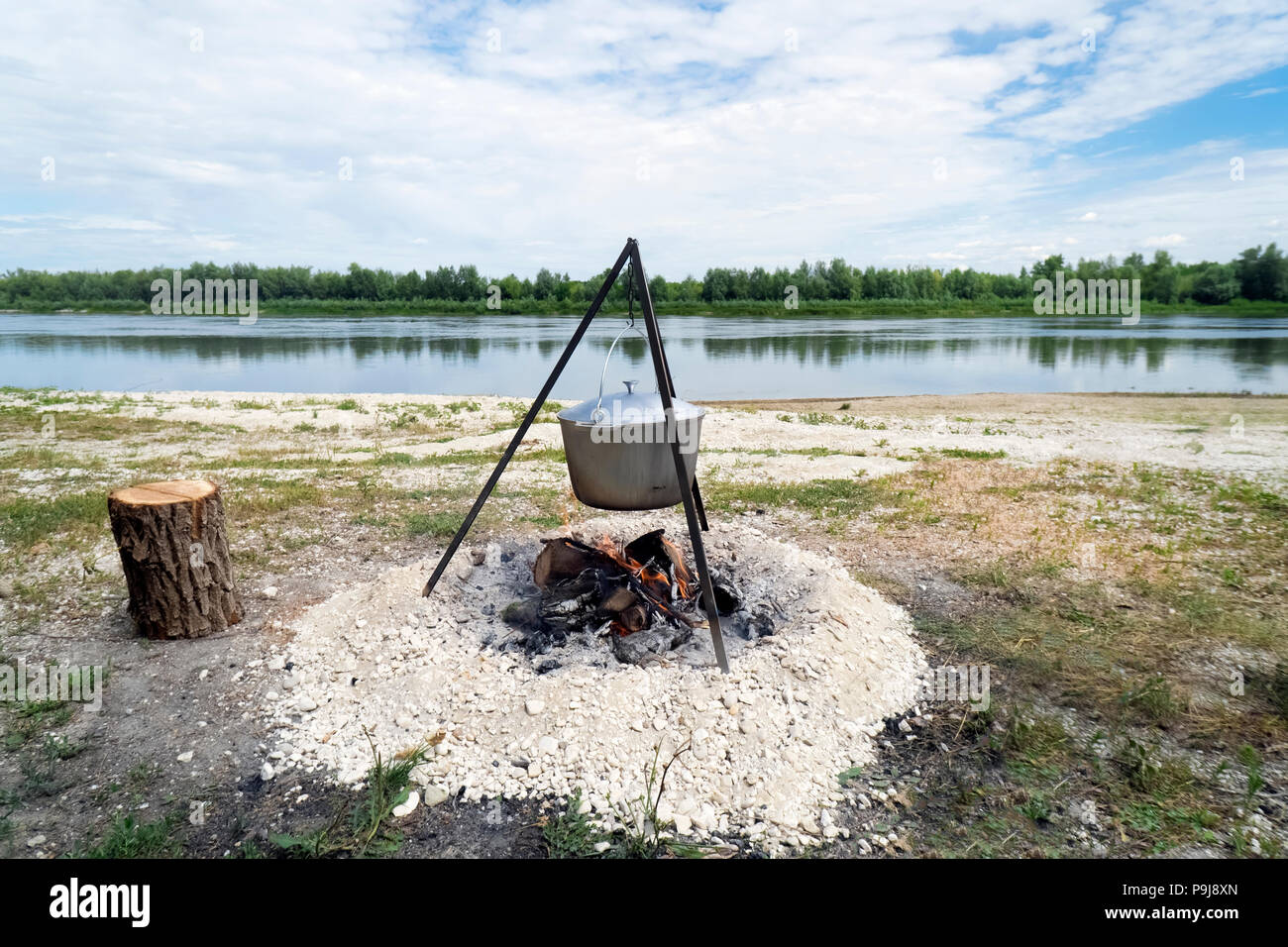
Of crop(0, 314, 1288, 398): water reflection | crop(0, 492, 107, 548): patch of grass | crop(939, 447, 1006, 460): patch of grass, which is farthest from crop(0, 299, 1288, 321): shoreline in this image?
crop(0, 492, 107, 548): patch of grass

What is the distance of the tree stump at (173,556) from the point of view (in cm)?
439

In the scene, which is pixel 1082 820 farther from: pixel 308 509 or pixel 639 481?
pixel 308 509

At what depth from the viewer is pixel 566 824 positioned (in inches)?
120

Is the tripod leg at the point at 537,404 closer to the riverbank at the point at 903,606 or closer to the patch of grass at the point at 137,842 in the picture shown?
the riverbank at the point at 903,606

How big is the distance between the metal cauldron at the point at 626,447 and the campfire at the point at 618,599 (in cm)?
62

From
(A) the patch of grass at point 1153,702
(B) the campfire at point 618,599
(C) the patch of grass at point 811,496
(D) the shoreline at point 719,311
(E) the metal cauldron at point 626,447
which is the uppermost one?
(D) the shoreline at point 719,311

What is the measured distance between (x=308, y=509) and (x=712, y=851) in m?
6.21

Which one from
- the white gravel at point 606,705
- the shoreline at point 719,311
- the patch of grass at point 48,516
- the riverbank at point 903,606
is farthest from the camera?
the shoreline at point 719,311

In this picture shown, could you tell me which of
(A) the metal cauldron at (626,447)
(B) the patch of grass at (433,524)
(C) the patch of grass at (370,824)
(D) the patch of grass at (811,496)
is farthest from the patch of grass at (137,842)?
(D) the patch of grass at (811,496)

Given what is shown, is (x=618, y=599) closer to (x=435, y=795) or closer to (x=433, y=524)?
Result: (x=435, y=795)

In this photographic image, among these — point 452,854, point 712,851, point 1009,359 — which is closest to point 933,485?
point 712,851

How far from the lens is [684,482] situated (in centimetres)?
410

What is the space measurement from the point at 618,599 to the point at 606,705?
983 mm
